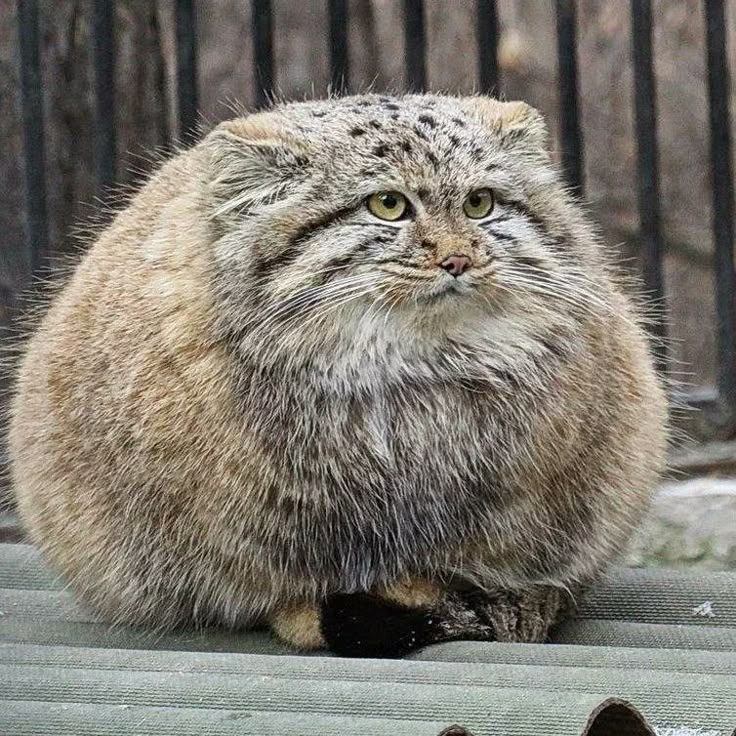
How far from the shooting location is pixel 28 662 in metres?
3.31

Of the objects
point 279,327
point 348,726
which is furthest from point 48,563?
point 348,726

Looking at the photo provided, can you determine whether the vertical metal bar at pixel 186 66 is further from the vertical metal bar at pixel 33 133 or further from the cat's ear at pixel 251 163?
the cat's ear at pixel 251 163

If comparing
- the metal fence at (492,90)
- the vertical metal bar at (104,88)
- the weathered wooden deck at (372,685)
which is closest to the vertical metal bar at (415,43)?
the metal fence at (492,90)

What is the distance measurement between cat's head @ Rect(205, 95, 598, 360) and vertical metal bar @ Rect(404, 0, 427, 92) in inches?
73.8

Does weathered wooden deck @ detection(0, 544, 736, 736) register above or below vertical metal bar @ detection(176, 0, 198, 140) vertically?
below

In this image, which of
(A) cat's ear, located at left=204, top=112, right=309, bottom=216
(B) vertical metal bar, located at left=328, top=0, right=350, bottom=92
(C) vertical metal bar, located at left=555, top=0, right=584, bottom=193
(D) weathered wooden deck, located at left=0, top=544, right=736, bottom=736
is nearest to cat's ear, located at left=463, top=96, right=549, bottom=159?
(A) cat's ear, located at left=204, top=112, right=309, bottom=216

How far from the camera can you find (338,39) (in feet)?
18.1

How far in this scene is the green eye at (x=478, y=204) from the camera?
3484 mm

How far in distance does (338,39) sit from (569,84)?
0.86 meters

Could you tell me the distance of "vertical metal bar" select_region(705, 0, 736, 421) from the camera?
5699 millimetres

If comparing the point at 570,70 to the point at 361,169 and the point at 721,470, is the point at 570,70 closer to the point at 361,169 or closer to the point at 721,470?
the point at 721,470

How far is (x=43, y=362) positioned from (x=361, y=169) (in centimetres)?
114

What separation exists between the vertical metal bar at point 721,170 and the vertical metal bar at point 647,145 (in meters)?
0.22

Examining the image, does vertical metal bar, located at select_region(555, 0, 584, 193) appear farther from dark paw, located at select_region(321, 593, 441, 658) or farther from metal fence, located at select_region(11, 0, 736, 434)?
dark paw, located at select_region(321, 593, 441, 658)
